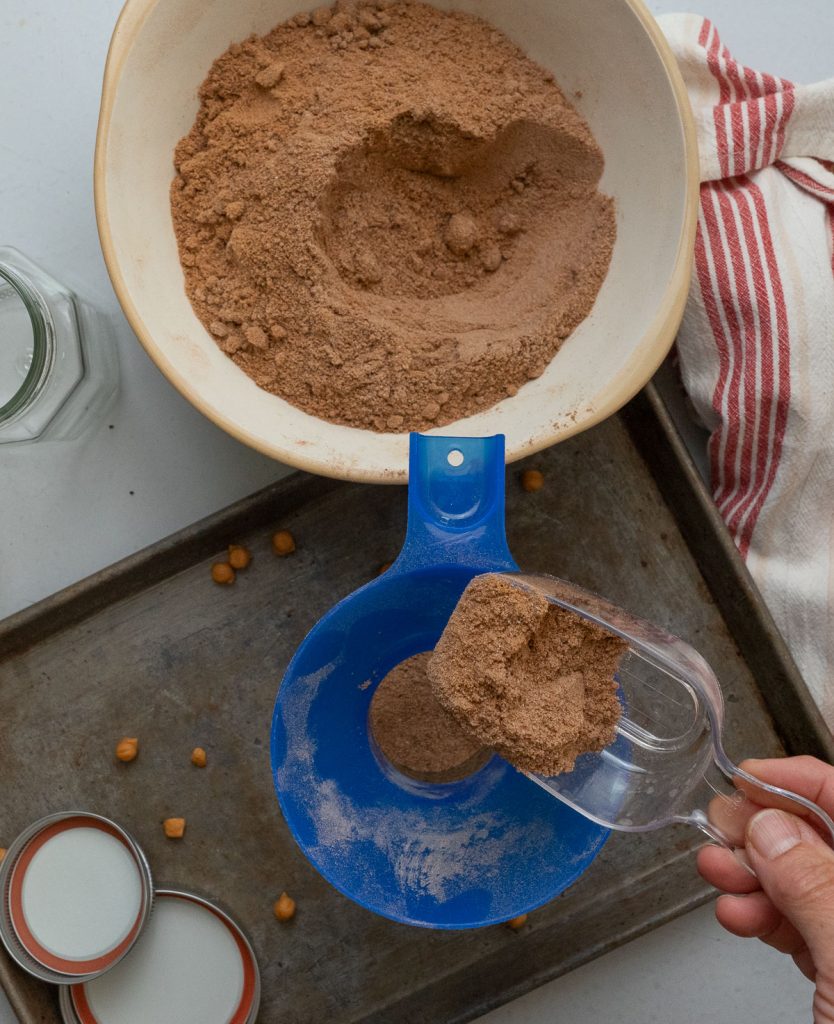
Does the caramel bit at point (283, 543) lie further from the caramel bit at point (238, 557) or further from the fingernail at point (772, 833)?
the fingernail at point (772, 833)

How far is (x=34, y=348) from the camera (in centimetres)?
93

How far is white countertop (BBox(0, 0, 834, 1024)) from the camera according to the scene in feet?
3.39

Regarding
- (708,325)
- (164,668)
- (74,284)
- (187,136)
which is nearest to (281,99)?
(187,136)

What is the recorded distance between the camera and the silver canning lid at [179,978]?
997 mm

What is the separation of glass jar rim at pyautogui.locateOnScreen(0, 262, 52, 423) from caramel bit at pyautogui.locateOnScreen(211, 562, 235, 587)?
10.4 inches

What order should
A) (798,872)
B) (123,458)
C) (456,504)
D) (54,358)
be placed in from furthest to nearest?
(123,458)
(54,358)
(456,504)
(798,872)

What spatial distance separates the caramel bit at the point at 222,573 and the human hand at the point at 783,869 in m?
0.56

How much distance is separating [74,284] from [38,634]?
41cm

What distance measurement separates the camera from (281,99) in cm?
88

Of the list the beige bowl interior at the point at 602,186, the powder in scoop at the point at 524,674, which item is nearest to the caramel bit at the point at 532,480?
the beige bowl interior at the point at 602,186

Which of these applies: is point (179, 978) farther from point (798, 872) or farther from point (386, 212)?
point (386, 212)

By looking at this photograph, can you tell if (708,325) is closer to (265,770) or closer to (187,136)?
(187,136)

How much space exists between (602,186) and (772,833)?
2.09 feet

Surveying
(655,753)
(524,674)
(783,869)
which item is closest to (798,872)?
(783,869)
